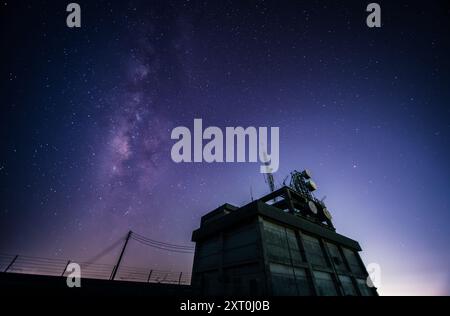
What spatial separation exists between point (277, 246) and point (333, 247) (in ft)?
26.7

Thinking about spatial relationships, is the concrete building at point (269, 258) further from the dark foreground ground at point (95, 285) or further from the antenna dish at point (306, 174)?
the antenna dish at point (306, 174)

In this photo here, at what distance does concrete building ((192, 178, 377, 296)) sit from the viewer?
11.2 meters

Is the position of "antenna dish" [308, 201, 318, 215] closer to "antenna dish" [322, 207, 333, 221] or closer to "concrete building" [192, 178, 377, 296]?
"antenna dish" [322, 207, 333, 221]

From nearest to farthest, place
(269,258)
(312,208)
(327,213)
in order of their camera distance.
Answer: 1. (269,258)
2. (312,208)
3. (327,213)

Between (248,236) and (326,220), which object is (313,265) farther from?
(326,220)

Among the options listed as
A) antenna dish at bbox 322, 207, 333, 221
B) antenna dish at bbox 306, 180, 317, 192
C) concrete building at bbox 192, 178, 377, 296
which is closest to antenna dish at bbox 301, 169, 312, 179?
antenna dish at bbox 306, 180, 317, 192

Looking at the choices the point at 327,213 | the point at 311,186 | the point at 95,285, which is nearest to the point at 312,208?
the point at 327,213

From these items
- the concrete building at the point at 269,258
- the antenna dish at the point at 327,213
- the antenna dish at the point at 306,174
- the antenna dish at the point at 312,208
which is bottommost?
the concrete building at the point at 269,258

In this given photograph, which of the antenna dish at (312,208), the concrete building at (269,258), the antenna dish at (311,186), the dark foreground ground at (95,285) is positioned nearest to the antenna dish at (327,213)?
the antenna dish at (312,208)

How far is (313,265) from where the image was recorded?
531 inches

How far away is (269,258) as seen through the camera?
36.9 feet

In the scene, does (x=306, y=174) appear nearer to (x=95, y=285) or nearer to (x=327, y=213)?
(x=327, y=213)

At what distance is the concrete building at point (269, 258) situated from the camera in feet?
36.7
